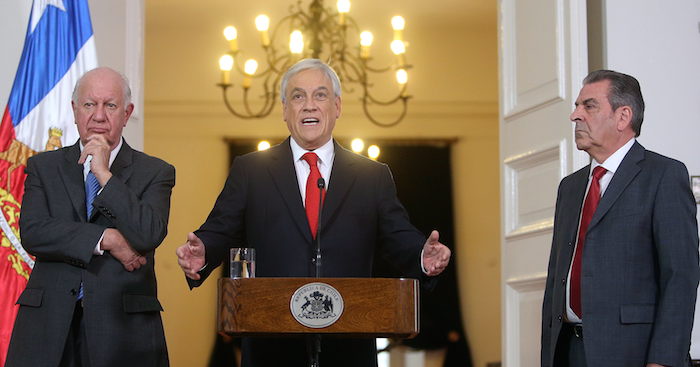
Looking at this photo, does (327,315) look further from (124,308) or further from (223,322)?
(124,308)

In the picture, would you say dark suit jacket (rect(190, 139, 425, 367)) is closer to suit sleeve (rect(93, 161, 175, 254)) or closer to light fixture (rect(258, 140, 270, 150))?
suit sleeve (rect(93, 161, 175, 254))

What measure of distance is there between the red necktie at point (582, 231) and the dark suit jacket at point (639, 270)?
3 cm

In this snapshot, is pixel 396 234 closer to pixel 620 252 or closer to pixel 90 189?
pixel 620 252

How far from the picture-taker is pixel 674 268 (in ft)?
9.77

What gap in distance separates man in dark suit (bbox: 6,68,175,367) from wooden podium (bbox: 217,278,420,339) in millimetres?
679

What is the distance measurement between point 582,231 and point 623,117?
389 mm

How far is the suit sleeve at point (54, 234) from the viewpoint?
9.77ft

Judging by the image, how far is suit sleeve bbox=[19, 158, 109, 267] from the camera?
298 centimetres

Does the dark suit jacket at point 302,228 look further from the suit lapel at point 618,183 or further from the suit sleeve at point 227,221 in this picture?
the suit lapel at point 618,183

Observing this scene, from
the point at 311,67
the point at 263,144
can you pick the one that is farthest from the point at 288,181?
the point at 263,144

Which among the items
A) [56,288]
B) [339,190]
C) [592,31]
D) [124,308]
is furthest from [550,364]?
[592,31]

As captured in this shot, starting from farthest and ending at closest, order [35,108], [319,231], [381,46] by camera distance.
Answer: [381,46], [35,108], [319,231]

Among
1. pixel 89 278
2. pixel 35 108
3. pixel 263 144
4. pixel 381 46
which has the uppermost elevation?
pixel 381 46

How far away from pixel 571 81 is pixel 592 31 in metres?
0.37
